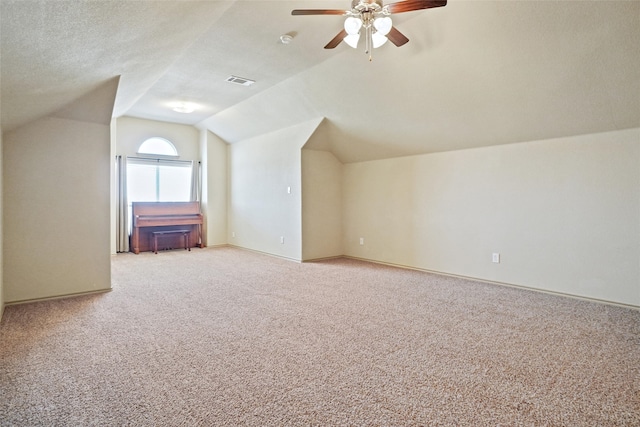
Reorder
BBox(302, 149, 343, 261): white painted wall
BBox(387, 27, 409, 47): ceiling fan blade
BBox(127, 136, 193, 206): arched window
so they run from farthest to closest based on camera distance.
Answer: BBox(127, 136, 193, 206): arched window → BBox(302, 149, 343, 261): white painted wall → BBox(387, 27, 409, 47): ceiling fan blade

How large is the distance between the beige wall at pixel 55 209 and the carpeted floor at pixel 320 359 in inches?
10.7

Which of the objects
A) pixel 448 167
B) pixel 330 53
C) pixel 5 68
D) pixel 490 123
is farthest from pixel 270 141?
pixel 5 68

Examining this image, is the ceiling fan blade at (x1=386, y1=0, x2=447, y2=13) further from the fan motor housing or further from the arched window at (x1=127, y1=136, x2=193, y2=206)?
the arched window at (x1=127, y1=136, x2=193, y2=206)

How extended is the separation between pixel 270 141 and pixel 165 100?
1.95m

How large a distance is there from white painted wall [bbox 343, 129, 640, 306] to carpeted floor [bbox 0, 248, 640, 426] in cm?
39

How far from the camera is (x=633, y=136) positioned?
3311 millimetres

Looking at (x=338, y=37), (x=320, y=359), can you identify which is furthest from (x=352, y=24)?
(x=320, y=359)

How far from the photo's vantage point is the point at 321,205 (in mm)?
6105

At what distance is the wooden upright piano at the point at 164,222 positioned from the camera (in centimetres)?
689

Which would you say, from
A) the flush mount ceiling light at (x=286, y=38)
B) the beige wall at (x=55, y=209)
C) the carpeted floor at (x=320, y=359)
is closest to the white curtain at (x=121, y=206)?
the beige wall at (x=55, y=209)

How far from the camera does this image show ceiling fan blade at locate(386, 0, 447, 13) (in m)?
2.16

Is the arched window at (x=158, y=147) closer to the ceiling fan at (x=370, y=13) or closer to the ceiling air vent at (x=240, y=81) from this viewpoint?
the ceiling air vent at (x=240, y=81)

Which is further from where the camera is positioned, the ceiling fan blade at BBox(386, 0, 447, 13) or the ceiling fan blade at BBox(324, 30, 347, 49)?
the ceiling fan blade at BBox(324, 30, 347, 49)

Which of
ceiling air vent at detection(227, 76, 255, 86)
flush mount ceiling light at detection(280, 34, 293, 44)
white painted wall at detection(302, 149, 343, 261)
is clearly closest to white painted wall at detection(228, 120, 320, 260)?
white painted wall at detection(302, 149, 343, 261)
